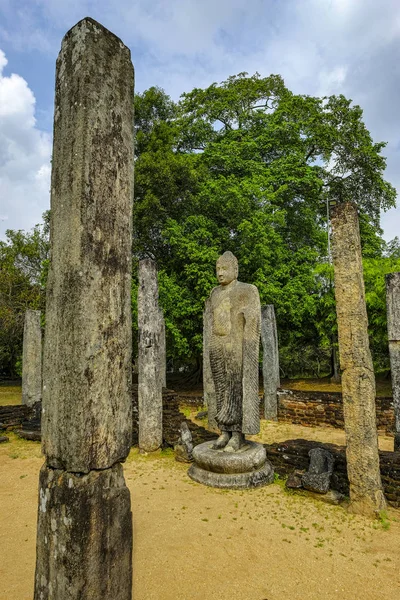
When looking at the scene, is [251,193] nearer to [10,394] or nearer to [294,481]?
[294,481]

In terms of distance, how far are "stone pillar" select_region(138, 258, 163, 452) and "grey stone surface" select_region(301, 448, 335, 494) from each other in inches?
135

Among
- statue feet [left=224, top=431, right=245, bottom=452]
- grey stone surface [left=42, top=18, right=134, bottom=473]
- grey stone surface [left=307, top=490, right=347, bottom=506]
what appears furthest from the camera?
statue feet [left=224, top=431, right=245, bottom=452]

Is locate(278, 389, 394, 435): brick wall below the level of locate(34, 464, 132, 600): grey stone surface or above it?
below

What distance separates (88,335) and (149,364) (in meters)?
6.21

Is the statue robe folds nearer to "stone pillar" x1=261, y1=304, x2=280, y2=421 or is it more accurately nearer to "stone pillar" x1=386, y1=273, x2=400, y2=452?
"stone pillar" x1=386, y1=273, x2=400, y2=452

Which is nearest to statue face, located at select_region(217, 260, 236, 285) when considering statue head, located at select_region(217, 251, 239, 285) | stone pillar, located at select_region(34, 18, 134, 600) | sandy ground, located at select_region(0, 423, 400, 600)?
statue head, located at select_region(217, 251, 239, 285)

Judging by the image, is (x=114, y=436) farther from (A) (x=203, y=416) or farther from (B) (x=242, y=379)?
(A) (x=203, y=416)

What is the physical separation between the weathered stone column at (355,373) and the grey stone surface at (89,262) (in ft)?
12.2

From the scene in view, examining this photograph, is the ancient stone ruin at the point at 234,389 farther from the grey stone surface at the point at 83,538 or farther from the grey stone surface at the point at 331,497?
the grey stone surface at the point at 83,538

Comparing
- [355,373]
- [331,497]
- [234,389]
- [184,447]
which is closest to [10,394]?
[184,447]

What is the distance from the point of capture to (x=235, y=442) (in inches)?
247

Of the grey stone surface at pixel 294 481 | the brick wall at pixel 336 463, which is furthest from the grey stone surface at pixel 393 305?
the grey stone surface at pixel 294 481

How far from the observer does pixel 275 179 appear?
54.5 feet

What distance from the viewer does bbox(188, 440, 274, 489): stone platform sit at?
568 centimetres
